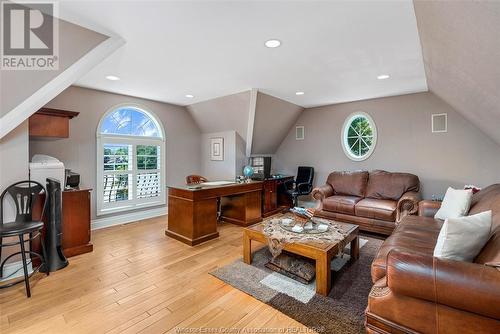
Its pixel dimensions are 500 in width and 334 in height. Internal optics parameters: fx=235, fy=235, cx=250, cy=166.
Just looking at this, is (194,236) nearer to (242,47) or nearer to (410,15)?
(242,47)

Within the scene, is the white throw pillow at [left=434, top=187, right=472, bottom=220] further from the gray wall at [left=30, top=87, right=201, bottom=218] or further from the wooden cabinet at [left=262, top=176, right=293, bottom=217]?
the gray wall at [left=30, top=87, right=201, bottom=218]

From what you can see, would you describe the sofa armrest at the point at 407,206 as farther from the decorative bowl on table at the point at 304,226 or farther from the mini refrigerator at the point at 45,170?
the mini refrigerator at the point at 45,170

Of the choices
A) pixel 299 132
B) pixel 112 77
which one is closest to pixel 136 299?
pixel 112 77

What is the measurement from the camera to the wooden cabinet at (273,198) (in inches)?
194

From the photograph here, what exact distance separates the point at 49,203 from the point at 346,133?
5.12 metres

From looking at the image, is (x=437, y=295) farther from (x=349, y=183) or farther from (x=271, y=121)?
(x=271, y=121)

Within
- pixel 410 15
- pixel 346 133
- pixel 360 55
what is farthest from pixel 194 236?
pixel 346 133

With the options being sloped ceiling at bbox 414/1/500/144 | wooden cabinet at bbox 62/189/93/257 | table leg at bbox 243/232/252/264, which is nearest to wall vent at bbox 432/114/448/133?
sloped ceiling at bbox 414/1/500/144

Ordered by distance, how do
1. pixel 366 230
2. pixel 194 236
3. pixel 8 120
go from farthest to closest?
pixel 366 230
pixel 194 236
pixel 8 120

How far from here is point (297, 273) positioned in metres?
2.44

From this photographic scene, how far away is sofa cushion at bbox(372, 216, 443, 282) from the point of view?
5.78 ft

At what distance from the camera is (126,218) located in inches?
177

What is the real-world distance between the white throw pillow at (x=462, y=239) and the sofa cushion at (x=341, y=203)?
2.47 m

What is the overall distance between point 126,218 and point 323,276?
3.84 m
